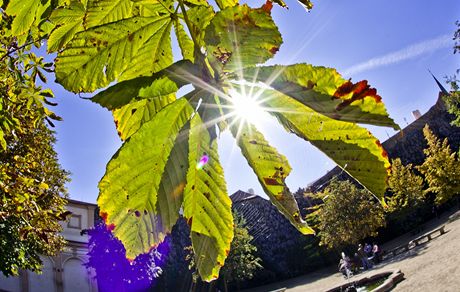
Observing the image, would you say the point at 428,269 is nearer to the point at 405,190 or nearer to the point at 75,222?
the point at 405,190

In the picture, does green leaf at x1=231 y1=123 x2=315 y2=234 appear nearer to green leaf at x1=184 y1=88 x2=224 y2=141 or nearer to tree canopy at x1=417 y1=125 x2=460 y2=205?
green leaf at x1=184 y1=88 x2=224 y2=141

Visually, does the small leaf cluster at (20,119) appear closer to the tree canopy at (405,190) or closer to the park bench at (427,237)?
the park bench at (427,237)

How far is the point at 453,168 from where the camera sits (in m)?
19.9

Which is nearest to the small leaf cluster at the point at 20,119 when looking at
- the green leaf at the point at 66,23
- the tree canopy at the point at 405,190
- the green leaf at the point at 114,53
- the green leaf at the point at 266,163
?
the green leaf at the point at 66,23

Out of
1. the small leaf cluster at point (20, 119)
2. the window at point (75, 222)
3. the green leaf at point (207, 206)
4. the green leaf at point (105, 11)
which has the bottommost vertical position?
the green leaf at point (207, 206)

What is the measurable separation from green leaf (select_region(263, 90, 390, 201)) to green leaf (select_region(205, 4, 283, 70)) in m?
0.05

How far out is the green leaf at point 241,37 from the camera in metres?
0.40

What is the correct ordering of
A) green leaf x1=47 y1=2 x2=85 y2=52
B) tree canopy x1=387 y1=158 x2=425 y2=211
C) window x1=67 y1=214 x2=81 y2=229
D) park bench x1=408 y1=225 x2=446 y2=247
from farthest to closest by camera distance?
tree canopy x1=387 y1=158 x2=425 y2=211 → window x1=67 y1=214 x2=81 y2=229 → park bench x1=408 y1=225 x2=446 y2=247 → green leaf x1=47 y1=2 x2=85 y2=52

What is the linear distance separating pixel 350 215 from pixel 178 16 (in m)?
18.6

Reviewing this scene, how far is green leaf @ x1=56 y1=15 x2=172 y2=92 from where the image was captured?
0.51m

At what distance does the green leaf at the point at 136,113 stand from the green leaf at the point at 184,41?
7cm

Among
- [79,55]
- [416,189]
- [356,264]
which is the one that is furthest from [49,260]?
[79,55]

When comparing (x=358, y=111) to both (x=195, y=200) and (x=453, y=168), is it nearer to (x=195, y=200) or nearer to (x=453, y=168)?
(x=195, y=200)

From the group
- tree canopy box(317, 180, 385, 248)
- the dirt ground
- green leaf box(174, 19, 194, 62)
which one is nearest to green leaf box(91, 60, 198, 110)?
green leaf box(174, 19, 194, 62)
